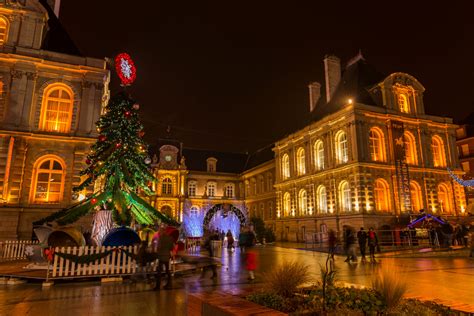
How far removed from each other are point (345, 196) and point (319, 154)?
6302mm

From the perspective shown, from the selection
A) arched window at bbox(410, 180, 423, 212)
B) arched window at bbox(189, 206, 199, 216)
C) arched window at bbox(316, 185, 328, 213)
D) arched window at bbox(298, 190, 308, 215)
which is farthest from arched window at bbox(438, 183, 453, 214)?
arched window at bbox(189, 206, 199, 216)

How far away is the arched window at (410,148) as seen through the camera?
33338 millimetres

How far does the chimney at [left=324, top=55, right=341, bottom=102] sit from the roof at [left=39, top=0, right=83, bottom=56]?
1039 inches

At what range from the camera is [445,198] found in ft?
111

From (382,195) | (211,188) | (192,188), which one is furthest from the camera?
(211,188)

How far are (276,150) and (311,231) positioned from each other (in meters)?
13.2

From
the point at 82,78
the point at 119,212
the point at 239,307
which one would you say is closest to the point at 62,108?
the point at 82,78

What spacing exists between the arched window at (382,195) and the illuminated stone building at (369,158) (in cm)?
9

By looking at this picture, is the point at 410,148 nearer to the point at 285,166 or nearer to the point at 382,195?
the point at 382,195

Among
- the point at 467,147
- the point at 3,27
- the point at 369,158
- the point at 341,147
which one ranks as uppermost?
the point at 3,27

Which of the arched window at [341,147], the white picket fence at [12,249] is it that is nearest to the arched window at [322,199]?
the arched window at [341,147]

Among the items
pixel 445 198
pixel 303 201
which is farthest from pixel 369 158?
pixel 445 198

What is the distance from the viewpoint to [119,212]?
1520cm

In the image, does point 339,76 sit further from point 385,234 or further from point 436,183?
point 385,234
